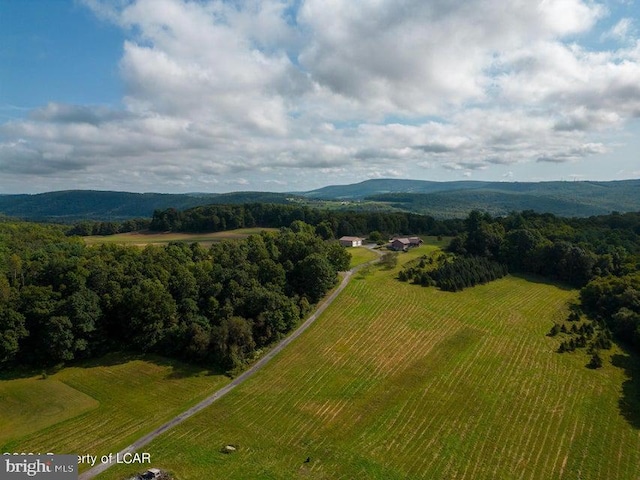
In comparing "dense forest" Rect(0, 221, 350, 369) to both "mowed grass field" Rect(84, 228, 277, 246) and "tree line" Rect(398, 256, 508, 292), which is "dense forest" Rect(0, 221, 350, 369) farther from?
"mowed grass field" Rect(84, 228, 277, 246)

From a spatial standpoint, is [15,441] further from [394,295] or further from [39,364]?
[394,295]

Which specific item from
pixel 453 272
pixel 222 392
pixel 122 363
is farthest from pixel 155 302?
pixel 453 272

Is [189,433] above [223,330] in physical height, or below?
below

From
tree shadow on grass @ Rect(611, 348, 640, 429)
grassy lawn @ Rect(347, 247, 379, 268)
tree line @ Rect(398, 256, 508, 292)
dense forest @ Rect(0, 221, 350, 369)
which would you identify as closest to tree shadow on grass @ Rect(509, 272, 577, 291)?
tree line @ Rect(398, 256, 508, 292)

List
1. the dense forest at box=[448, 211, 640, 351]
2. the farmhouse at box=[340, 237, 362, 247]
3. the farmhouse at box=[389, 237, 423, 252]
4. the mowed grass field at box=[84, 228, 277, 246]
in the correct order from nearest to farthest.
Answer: the dense forest at box=[448, 211, 640, 351] < the farmhouse at box=[389, 237, 423, 252] < the farmhouse at box=[340, 237, 362, 247] < the mowed grass field at box=[84, 228, 277, 246]

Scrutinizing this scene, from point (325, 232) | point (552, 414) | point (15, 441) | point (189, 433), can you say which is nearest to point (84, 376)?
point (15, 441)

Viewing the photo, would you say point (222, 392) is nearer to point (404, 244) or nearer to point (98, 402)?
point (98, 402)
